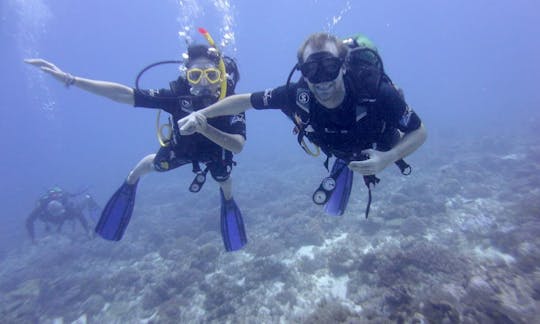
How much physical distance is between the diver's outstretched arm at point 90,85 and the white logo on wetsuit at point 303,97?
10.5 feet

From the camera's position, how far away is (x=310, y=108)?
14.1 feet

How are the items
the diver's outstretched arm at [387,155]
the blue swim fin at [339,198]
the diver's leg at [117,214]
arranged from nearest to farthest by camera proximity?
the diver's outstretched arm at [387,155]
the blue swim fin at [339,198]
the diver's leg at [117,214]

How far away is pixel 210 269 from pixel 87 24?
7428 centimetres

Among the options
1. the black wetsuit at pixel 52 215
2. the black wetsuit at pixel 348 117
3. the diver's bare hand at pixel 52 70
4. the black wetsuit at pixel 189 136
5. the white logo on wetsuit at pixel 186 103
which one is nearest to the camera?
the black wetsuit at pixel 348 117

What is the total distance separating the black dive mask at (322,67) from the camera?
3717 millimetres

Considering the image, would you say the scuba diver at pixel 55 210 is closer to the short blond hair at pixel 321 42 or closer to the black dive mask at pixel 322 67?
the short blond hair at pixel 321 42

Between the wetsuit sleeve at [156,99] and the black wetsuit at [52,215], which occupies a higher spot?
the wetsuit sleeve at [156,99]

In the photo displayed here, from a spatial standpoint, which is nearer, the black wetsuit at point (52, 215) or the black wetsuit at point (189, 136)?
the black wetsuit at point (189, 136)

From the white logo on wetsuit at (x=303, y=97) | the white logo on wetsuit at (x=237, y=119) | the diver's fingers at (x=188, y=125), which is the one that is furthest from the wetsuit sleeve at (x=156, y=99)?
the white logo on wetsuit at (x=303, y=97)

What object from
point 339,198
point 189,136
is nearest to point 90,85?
point 189,136

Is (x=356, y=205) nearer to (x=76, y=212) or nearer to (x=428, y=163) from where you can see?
(x=428, y=163)

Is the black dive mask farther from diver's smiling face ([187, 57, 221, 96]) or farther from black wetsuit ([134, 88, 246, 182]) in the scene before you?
diver's smiling face ([187, 57, 221, 96])

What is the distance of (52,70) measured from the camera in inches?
203

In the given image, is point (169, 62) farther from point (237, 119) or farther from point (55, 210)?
point (55, 210)
